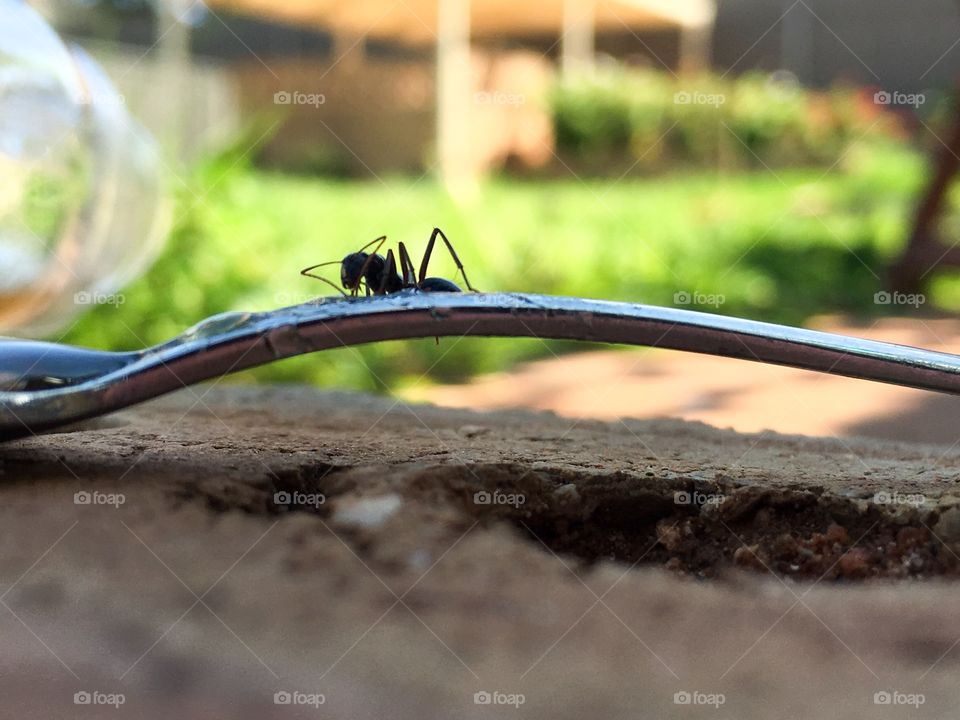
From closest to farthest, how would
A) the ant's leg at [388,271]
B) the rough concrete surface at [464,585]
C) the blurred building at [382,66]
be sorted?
the rough concrete surface at [464,585], the ant's leg at [388,271], the blurred building at [382,66]

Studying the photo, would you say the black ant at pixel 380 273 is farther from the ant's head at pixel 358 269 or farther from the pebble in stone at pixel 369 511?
the pebble in stone at pixel 369 511

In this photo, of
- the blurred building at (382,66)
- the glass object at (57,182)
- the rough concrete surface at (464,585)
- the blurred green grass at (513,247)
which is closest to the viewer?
the rough concrete surface at (464,585)

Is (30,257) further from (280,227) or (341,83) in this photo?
(341,83)

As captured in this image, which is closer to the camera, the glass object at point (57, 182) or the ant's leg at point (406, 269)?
the ant's leg at point (406, 269)

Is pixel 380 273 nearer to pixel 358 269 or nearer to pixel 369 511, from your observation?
pixel 358 269

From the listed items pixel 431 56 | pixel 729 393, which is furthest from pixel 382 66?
pixel 729 393

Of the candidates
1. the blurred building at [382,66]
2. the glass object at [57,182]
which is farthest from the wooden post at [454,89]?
the glass object at [57,182]

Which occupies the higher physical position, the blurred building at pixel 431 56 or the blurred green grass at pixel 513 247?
the blurred building at pixel 431 56
